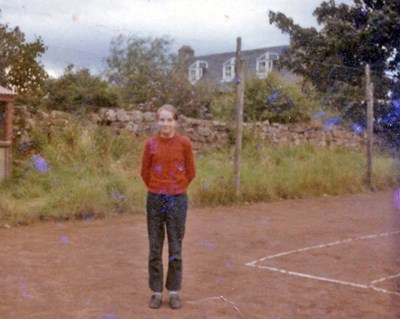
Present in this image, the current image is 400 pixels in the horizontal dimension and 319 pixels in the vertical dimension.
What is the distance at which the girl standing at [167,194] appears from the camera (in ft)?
17.5

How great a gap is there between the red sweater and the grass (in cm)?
481

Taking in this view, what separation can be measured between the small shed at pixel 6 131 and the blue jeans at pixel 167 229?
24.5 feet

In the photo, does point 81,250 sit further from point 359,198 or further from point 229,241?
point 359,198

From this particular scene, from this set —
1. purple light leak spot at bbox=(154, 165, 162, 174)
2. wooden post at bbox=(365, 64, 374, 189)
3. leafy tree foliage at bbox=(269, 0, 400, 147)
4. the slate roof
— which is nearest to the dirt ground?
purple light leak spot at bbox=(154, 165, 162, 174)

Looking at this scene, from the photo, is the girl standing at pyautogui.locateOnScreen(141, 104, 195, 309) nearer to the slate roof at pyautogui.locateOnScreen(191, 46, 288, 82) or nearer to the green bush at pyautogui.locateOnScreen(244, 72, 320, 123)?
the green bush at pyautogui.locateOnScreen(244, 72, 320, 123)

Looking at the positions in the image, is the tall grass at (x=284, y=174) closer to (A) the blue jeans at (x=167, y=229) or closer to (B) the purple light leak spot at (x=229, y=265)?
(B) the purple light leak spot at (x=229, y=265)

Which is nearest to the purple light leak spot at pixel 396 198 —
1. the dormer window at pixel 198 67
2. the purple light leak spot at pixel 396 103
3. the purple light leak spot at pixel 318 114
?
the purple light leak spot at pixel 396 103

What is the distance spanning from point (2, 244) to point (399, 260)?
16.1ft

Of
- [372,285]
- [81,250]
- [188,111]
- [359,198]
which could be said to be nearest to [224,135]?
[188,111]

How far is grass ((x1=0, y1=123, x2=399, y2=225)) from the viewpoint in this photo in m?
10.4

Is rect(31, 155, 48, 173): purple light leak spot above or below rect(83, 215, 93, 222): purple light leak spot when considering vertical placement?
above

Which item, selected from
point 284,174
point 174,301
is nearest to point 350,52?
point 284,174

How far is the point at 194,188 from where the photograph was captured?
39.5 ft

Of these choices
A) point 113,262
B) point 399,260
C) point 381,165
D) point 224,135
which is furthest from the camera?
point 224,135
